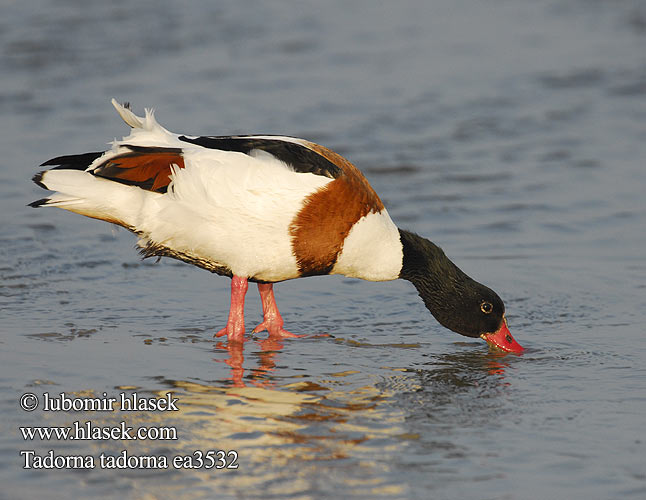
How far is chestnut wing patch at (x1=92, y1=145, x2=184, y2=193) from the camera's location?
673 centimetres

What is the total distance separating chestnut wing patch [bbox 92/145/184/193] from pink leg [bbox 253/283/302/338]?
3.91 ft

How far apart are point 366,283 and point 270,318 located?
1.39 m

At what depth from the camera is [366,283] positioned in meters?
8.64

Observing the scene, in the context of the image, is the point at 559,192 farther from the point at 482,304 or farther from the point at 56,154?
the point at 56,154

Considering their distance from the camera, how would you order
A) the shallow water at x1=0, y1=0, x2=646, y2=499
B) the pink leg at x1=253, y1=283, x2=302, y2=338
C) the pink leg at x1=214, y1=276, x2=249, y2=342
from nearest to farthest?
the shallow water at x1=0, y1=0, x2=646, y2=499 → the pink leg at x1=214, y1=276, x2=249, y2=342 → the pink leg at x1=253, y1=283, x2=302, y2=338

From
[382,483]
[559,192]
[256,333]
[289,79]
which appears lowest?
[382,483]

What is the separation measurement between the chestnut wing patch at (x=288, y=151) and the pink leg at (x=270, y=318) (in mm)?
1123

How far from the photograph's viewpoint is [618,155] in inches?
467

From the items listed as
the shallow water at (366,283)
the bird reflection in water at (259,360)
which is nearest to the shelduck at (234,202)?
the bird reflection in water at (259,360)

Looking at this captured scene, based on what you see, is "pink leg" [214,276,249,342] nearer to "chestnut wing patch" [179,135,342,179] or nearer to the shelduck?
the shelduck

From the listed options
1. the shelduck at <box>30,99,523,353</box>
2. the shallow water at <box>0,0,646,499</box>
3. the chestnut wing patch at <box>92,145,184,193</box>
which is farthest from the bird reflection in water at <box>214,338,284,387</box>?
the chestnut wing patch at <box>92,145,184,193</box>

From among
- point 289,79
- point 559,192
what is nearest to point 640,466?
point 559,192

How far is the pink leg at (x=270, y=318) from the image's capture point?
7.41 m

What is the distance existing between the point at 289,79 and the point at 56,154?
15.0 ft
